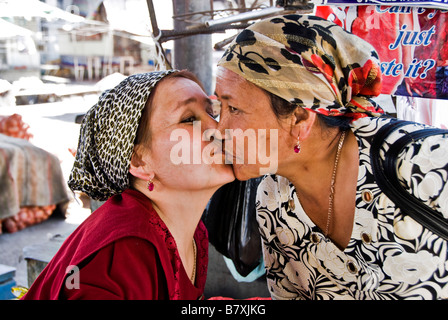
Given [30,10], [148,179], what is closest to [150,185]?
[148,179]

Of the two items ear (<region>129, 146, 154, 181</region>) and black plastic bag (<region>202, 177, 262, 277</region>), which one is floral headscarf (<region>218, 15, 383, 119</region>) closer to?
ear (<region>129, 146, 154, 181</region>)

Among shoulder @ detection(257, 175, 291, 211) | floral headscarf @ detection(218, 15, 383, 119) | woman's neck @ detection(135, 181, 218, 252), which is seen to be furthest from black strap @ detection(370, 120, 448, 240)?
woman's neck @ detection(135, 181, 218, 252)

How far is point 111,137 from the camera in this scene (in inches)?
67.6

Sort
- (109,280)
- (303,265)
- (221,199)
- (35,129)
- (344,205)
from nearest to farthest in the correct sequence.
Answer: (109,280) → (344,205) → (303,265) → (221,199) → (35,129)

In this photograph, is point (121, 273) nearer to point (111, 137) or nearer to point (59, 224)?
point (111, 137)

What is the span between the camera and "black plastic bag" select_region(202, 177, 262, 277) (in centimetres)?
239

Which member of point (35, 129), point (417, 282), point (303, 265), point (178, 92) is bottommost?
point (35, 129)

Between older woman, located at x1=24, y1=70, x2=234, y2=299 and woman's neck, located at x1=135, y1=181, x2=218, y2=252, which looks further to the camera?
woman's neck, located at x1=135, y1=181, x2=218, y2=252

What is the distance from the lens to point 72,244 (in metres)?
1.58

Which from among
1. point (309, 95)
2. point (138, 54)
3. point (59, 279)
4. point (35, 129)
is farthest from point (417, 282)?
point (138, 54)

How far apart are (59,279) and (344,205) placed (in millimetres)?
1145

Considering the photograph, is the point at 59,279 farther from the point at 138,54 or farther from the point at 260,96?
the point at 138,54

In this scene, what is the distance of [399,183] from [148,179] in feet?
3.30

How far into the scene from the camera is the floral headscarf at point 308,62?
5.01 ft
